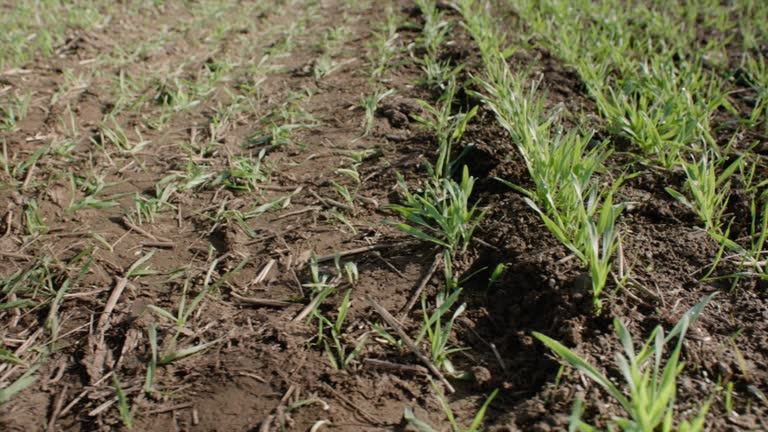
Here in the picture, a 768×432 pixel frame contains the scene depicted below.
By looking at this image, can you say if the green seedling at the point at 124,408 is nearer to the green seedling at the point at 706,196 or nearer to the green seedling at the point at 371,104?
the green seedling at the point at 371,104

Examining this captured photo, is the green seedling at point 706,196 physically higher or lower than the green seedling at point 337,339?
higher

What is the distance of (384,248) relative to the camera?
1969 millimetres

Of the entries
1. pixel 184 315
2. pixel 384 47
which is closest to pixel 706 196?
pixel 184 315

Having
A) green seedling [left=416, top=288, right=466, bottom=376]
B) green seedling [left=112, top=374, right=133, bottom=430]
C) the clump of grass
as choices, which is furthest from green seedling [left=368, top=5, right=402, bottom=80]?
green seedling [left=112, top=374, right=133, bottom=430]

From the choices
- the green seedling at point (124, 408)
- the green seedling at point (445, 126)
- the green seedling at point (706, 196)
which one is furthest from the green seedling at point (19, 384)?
the green seedling at point (706, 196)

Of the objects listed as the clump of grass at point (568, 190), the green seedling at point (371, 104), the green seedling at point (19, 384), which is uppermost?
the clump of grass at point (568, 190)

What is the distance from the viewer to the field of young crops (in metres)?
1.43

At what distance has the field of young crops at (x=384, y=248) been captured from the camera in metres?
1.43

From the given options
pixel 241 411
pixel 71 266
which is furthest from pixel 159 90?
pixel 241 411

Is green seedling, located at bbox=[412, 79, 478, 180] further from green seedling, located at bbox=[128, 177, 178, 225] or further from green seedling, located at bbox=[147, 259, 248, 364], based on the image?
green seedling, located at bbox=[128, 177, 178, 225]

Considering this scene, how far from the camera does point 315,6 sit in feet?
16.0

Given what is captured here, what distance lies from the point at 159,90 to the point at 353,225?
69.4 inches

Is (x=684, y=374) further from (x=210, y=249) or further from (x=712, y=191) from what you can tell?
(x=210, y=249)

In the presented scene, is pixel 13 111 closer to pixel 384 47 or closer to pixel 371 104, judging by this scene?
pixel 371 104
